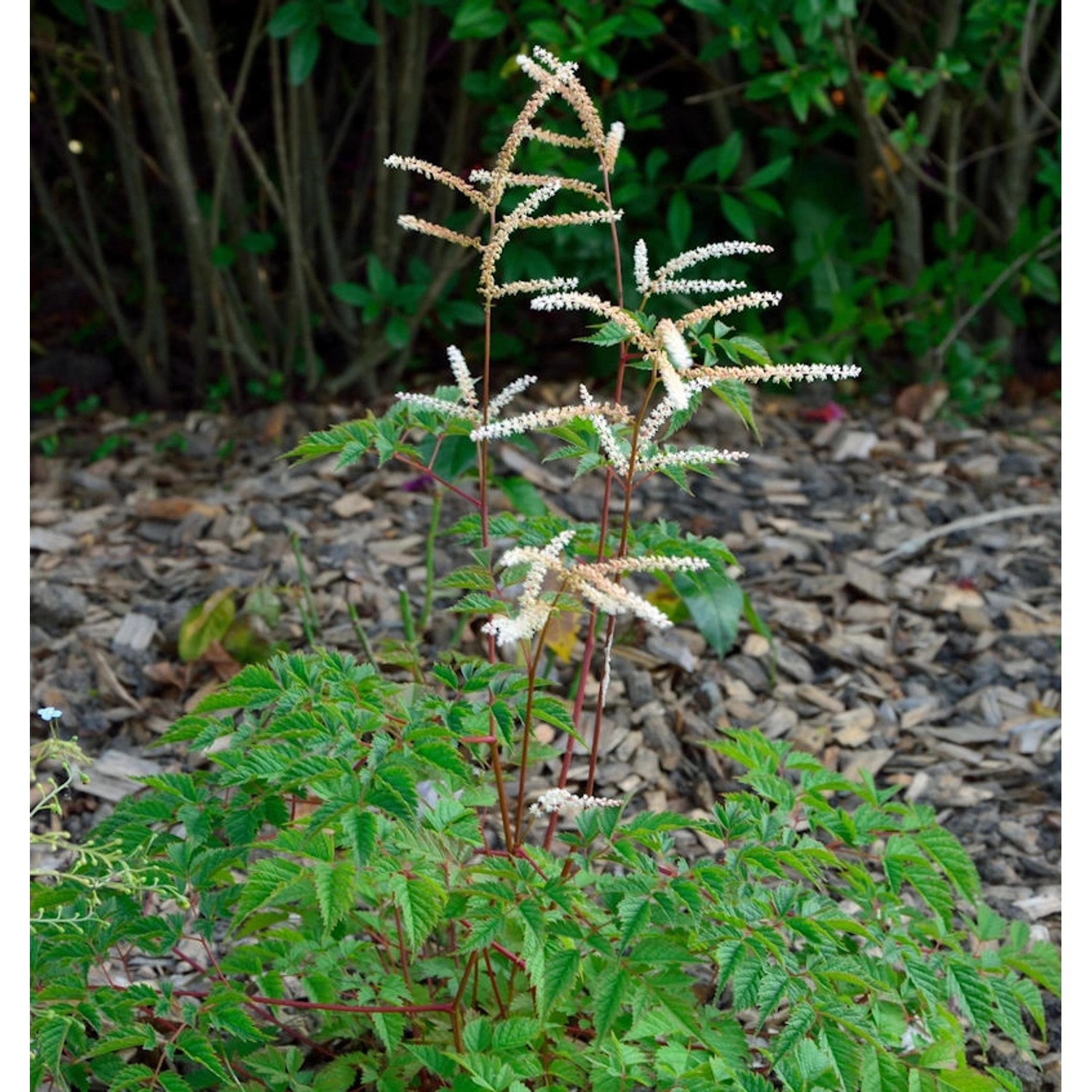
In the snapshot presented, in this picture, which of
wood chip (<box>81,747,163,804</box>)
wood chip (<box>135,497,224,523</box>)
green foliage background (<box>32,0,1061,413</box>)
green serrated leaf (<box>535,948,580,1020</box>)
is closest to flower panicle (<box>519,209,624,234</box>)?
green serrated leaf (<box>535,948,580,1020</box>)

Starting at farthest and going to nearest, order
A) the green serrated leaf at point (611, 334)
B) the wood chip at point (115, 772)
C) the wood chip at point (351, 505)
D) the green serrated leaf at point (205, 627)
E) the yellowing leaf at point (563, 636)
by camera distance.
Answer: the wood chip at point (351, 505) < the green serrated leaf at point (205, 627) < the yellowing leaf at point (563, 636) < the wood chip at point (115, 772) < the green serrated leaf at point (611, 334)

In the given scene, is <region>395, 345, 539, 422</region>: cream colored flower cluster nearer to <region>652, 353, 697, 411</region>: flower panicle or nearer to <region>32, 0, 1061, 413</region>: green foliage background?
<region>652, 353, 697, 411</region>: flower panicle

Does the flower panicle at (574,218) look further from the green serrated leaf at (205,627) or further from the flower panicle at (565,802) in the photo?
the green serrated leaf at (205,627)

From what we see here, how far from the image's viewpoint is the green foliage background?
360cm

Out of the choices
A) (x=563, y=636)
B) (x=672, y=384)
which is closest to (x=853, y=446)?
(x=563, y=636)

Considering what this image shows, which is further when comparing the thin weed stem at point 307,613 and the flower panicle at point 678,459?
the thin weed stem at point 307,613

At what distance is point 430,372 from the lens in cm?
411

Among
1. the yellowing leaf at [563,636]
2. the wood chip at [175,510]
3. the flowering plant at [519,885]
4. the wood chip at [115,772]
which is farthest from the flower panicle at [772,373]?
the wood chip at [175,510]

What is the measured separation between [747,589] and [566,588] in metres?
1.79

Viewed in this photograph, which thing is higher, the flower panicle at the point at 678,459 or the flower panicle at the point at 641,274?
the flower panicle at the point at 641,274

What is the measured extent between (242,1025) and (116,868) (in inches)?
12.2

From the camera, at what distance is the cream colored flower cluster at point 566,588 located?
1.14 meters

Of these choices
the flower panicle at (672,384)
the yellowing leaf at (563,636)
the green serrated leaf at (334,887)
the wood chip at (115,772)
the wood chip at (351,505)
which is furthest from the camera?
the wood chip at (351,505)

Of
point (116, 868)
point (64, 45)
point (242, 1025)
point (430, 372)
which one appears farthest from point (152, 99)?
point (242, 1025)
